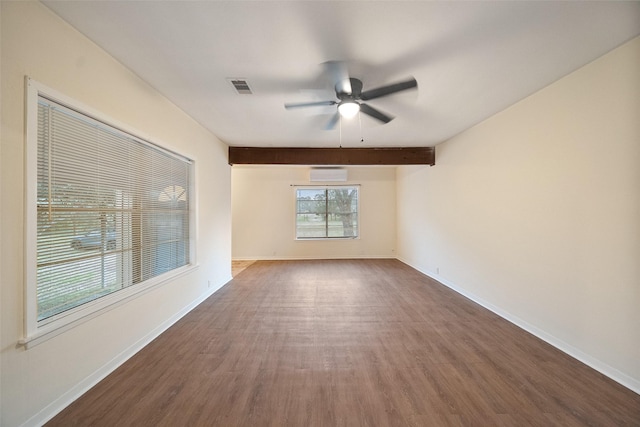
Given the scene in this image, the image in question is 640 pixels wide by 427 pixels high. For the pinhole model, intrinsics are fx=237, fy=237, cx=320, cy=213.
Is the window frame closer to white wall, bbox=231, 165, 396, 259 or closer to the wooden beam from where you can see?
white wall, bbox=231, 165, 396, 259

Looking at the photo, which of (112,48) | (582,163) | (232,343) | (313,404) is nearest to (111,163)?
(112,48)

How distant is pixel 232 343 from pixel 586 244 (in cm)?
330

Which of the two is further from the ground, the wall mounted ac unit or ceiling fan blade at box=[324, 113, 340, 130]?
the wall mounted ac unit

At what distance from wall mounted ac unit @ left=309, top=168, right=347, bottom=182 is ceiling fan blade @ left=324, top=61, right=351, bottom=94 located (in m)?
4.30

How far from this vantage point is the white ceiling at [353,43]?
143 centimetres

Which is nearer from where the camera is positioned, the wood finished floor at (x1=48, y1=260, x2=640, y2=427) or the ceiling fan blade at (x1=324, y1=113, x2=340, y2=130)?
the wood finished floor at (x1=48, y1=260, x2=640, y2=427)

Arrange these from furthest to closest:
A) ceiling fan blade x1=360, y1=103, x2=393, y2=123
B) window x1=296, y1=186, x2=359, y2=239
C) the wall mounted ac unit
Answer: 1. window x1=296, y1=186, x2=359, y2=239
2. the wall mounted ac unit
3. ceiling fan blade x1=360, y1=103, x2=393, y2=123

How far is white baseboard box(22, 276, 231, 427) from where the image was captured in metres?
1.44

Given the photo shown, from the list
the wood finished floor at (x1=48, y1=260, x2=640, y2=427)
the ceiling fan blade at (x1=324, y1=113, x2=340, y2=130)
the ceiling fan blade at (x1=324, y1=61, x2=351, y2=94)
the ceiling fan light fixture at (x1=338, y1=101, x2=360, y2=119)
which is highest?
the ceiling fan blade at (x1=324, y1=61, x2=351, y2=94)

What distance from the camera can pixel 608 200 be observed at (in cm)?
185

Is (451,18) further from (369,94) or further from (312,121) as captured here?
(312,121)

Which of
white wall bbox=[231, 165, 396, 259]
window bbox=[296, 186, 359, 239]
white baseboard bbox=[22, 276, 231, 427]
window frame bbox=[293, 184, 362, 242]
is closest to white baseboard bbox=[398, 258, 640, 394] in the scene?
white wall bbox=[231, 165, 396, 259]

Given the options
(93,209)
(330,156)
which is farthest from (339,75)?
(330,156)

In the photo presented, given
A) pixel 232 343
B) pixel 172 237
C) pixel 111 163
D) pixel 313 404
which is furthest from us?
pixel 172 237
